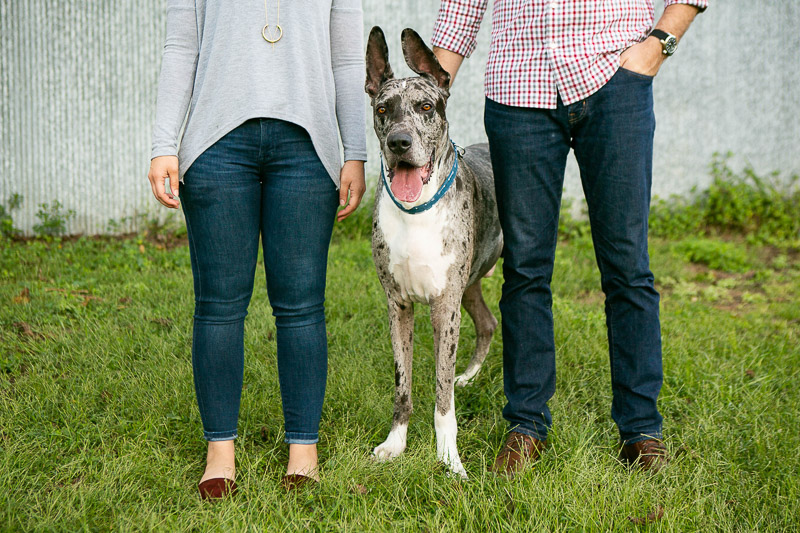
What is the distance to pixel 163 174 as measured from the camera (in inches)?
86.0

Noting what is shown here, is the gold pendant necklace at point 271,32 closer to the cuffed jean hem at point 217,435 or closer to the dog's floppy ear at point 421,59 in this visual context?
the dog's floppy ear at point 421,59

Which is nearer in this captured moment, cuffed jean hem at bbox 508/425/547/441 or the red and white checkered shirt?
the red and white checkered shirt

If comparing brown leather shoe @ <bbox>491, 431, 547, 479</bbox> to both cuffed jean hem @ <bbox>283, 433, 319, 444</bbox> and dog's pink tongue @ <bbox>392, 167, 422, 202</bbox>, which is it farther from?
dog's pink tongue @ <bbox>392, 167, 422, 202</bbox>

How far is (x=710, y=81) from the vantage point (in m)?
7.22

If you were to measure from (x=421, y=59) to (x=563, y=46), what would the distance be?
1.83 ft

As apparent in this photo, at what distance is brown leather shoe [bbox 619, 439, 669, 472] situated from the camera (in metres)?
2.51

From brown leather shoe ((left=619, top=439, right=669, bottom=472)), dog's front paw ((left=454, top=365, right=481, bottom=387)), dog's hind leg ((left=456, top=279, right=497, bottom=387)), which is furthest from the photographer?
dog's hind leg ((left=456, top=279, right=497, bottom=387))

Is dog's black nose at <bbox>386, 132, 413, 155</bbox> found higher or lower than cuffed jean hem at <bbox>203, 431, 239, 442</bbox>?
higher

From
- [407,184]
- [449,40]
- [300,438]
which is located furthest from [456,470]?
[449,40]

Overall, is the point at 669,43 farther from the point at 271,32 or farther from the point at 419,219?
the point at 271,32

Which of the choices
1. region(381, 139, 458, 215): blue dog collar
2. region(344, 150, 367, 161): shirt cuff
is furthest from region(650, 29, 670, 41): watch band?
region(344, 150, 367, 161): shirt cuff

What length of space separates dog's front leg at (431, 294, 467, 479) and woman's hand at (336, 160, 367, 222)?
1.82ft

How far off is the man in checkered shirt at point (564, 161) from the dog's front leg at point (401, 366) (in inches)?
15.8

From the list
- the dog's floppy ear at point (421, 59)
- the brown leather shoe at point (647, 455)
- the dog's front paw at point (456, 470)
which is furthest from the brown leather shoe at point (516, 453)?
the dog's floppy ear at point (421, 59)
